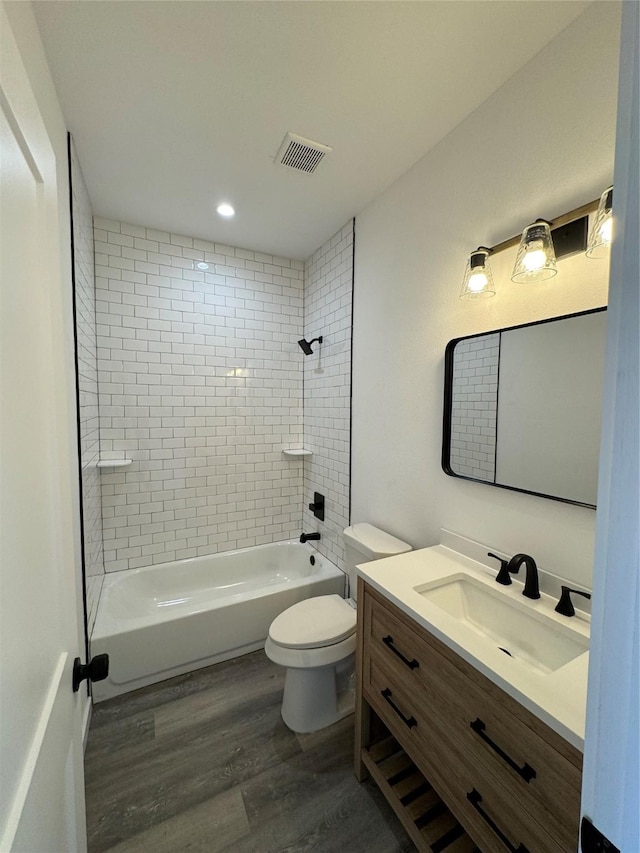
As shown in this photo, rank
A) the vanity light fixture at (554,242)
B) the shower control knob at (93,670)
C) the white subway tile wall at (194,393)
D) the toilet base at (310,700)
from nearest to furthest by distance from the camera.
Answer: the shower control knob at (93,670) < the vanity light fixture at (554,242) < the toilet base at (310,700) < the white subway tile wall at (194,393)

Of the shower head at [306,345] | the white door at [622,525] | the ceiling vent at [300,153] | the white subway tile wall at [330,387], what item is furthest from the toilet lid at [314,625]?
the ceiling vent at [300,153]

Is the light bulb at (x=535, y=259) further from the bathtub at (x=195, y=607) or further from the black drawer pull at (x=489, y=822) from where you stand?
the bathtub at (x=195, y=607)

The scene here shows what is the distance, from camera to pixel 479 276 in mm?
1309

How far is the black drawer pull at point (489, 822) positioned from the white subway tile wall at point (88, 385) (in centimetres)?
179

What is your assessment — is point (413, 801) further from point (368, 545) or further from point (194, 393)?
point (194, 393)

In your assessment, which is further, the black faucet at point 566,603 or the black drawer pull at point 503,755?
the black faucet at point 566,603

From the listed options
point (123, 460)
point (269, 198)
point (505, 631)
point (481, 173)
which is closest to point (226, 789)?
point (505, 631)

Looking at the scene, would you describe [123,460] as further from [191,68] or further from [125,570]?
[191,68]

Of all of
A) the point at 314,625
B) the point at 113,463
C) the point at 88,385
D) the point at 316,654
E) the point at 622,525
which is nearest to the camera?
the point at 622,525

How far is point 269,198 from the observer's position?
1964 millimetres

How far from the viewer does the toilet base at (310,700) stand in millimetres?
1642

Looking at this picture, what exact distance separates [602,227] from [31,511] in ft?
4.91

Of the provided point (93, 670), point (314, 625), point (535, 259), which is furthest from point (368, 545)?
point (535, 259)

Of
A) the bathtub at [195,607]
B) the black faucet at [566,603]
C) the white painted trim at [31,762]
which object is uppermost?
the white painted trim at [31,762]
